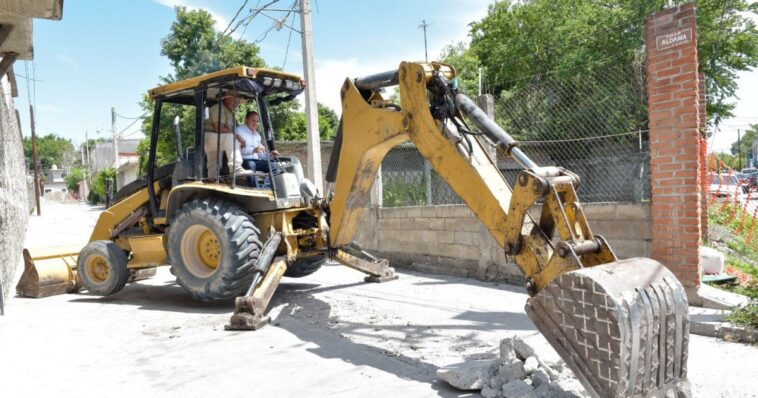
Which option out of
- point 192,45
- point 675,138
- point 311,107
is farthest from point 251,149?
point 192,45

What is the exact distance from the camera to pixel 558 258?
3514mm

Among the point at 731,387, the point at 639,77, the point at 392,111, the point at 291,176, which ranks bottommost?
the point at 731,387

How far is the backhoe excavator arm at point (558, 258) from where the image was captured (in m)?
3.02

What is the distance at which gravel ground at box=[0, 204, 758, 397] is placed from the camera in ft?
13.1

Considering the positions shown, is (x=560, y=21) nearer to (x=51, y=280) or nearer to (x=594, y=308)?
(x=51, y=280)

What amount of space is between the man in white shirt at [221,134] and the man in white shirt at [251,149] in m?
0.14

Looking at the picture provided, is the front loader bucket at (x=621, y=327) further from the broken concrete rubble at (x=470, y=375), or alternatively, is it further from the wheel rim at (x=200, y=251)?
the wheel rim at (x=200, y=251)

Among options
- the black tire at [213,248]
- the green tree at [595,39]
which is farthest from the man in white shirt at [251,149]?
the green tree at [595,39]

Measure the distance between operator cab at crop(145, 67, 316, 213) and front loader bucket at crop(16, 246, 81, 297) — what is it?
2.22m

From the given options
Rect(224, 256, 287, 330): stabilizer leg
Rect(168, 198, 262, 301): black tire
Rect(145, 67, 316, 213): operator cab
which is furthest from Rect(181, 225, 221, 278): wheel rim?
Rect(224, 256, 287, 330): stabilizer leg

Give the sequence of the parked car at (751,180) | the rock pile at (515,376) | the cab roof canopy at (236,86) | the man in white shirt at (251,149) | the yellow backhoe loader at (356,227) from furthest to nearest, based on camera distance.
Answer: the parked car at (751,180)
the man in white shirt at (251,149)
the cab roof canopy at (236,86)
the rock pile at (515,376)
the yellow backhoe loader at (356,227)

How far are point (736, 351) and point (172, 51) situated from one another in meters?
21.7

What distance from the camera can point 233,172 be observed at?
259 inches

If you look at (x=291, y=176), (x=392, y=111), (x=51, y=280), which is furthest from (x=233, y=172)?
(x=51, y=280)
